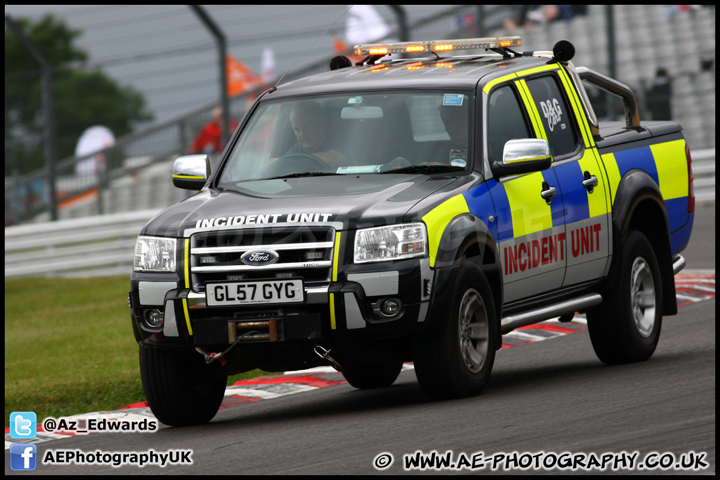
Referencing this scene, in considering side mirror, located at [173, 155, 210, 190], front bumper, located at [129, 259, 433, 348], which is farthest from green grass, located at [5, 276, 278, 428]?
front bumper, located at [129, 259, 433, 348]

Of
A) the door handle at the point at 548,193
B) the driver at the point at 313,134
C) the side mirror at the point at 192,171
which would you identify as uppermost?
the driver at the point at 313,134

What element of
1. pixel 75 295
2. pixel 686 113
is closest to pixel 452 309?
pixel 75 295

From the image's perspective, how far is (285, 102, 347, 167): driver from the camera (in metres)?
8.16

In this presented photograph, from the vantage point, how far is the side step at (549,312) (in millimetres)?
7980

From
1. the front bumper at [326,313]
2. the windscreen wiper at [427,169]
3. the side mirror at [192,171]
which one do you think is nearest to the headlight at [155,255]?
the front bumper at [326,313]

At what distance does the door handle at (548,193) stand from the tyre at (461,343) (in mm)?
970

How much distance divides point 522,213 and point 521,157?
0.43m

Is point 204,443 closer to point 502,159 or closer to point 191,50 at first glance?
point 502,159

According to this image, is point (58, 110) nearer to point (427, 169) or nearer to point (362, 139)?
point (362, 139)

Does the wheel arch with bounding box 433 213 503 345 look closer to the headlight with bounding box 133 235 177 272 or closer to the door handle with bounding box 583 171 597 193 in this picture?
the door handle with bounding box 583 171 597 193

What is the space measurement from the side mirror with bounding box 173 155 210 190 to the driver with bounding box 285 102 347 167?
0.52 metres

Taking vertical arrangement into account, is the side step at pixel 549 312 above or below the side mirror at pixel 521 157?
below

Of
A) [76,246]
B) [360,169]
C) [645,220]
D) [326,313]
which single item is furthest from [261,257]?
[76,246]

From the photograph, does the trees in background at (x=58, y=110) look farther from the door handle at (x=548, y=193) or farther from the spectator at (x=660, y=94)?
the door handle at (x=548, y=193)
